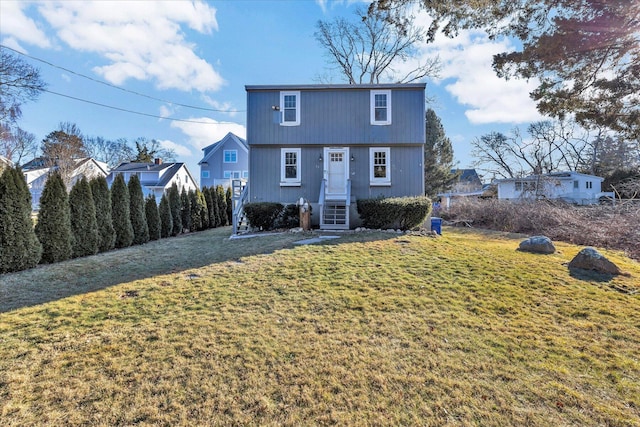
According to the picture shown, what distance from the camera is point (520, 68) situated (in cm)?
828

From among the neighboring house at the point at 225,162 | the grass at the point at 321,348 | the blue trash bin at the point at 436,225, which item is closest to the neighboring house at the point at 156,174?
the neighboring house at the point at 225,162

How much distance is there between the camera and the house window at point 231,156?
2892 cm

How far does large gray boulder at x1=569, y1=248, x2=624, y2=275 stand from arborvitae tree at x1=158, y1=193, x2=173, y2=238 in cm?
1274

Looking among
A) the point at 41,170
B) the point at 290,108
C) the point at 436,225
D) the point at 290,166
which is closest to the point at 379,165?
the point at 436,225

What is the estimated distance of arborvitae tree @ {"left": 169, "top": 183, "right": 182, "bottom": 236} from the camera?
12.6m

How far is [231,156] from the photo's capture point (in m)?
29.0

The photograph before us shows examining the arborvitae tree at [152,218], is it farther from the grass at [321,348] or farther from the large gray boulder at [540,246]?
the large gray boulder at [540,246]

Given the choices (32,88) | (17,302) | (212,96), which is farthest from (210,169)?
(17,302)

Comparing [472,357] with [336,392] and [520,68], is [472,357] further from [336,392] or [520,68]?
[520,68]

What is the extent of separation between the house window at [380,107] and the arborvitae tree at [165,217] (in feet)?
29.3

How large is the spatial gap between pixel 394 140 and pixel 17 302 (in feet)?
37.0

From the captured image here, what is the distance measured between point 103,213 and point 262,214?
15.5 ft

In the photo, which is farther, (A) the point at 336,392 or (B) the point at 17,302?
(B) the point at 17,302

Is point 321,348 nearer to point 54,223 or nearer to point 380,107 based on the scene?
point 54,223
